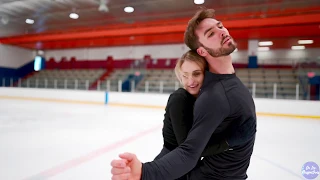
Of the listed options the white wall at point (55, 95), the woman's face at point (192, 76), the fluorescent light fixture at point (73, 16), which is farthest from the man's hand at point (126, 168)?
the fluorescent light fixture at point (73, 16)

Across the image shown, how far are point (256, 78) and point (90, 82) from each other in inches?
247

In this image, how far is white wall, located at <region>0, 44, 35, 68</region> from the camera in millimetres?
15428

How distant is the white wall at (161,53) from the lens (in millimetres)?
10089

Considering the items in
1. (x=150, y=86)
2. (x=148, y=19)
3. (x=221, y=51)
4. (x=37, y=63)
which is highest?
(x=148, y=19)

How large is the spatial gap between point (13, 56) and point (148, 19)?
36.2ft

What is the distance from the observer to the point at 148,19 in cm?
1048

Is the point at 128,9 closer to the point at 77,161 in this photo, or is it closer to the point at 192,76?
the point at 77,161

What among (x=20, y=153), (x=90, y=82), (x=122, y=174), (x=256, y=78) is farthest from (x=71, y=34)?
(x=122, y=174)

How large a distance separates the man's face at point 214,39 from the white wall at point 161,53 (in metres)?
7.78

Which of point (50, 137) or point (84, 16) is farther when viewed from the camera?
point (84, 16)

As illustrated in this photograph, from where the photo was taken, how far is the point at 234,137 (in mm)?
943

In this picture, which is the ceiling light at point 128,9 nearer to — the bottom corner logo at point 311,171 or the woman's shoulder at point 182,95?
the bottom corner logo at point 311,171

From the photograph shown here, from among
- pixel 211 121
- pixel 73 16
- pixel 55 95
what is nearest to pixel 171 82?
pixel 55 95

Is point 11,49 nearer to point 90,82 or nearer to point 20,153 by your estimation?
point 90,82
